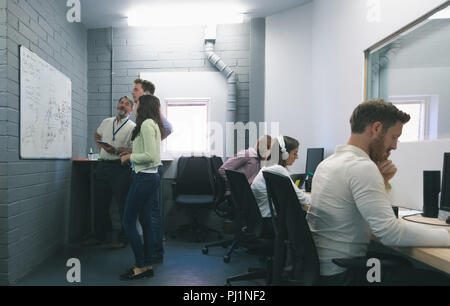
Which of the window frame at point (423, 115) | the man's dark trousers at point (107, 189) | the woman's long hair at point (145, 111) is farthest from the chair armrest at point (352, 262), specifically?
the man's dark trousers at point (107, 189)

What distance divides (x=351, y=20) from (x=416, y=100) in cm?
121

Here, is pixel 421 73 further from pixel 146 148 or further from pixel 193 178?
pixel 193 178

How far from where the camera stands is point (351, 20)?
276 centimetres

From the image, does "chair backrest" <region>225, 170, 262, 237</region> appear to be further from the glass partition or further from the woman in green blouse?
the glass partition

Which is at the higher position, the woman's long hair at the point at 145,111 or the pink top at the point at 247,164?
the woman's long hair at the point at 145,111

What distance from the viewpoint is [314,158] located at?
325cm

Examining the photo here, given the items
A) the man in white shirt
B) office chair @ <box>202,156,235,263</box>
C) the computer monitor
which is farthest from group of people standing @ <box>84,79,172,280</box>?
the computer monitor

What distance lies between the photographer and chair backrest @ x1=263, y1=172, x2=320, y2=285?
1.16m

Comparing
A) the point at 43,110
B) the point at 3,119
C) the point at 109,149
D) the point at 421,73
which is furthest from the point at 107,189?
the point at 421,73

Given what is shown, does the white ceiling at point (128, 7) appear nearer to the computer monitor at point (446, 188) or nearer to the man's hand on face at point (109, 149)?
the man's hand on face at point (109, 149)

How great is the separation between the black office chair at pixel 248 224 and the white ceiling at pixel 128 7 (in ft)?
7.76

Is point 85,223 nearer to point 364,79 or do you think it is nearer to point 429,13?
point 364,79

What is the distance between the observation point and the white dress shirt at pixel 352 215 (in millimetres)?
1047

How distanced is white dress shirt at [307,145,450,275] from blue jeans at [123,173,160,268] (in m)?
1.33
